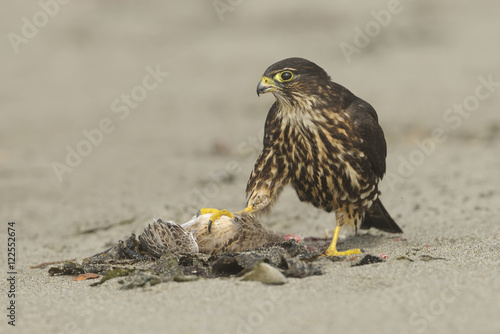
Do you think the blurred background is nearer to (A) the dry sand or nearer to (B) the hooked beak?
(A) the dry sand

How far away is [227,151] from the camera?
884cm

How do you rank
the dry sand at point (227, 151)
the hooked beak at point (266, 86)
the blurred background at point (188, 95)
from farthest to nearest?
the blurred background at point (188, 95), the hooked beak at point (266, 86), the dry sand at point (227, 151)

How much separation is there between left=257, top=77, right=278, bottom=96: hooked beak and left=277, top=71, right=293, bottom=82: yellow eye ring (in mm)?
54

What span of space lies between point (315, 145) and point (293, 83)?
0.43m

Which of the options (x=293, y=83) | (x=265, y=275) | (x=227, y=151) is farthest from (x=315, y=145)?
(x=227, y=151)

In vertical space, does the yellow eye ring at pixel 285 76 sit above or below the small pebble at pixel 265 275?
above

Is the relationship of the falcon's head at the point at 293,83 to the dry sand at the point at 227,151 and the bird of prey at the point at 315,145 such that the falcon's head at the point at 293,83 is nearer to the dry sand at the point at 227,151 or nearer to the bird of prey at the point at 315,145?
the bird of prey at the point at 315,145

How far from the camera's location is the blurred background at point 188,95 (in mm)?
6770

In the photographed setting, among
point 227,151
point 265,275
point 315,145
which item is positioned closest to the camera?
point 265,275

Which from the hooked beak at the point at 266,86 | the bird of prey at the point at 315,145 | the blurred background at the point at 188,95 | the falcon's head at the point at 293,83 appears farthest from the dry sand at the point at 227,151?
the hooked beak at the point at 266,86

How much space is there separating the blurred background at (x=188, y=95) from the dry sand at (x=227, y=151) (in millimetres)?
44

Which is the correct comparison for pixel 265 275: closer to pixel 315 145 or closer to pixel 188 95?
pixel 315 145

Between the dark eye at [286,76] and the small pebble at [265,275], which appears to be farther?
the dark eye at [286,76]

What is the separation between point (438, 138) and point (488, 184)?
2638 mm
